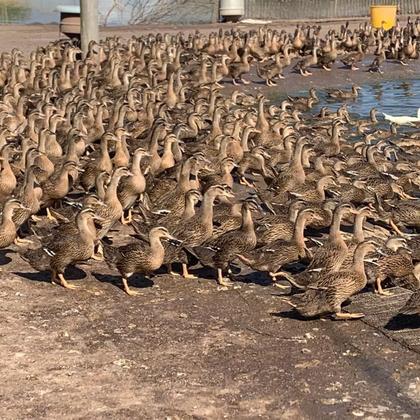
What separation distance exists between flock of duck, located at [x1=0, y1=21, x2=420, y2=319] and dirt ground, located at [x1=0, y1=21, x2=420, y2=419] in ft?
1.06

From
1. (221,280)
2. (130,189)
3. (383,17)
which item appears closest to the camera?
(221,280)

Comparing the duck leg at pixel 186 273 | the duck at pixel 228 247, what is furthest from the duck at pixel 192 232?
the duck at pixel 228 247

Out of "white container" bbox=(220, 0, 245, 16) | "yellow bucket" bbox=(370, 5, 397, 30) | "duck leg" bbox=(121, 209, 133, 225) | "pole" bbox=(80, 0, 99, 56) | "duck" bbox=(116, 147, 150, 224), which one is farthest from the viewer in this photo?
"white container" bbox=(220, 0, 245, 16)

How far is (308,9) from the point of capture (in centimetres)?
4562

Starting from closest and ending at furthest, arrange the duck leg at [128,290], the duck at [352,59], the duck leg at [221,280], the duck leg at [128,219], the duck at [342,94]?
1. the duck leg at [128,290]
2. the duck leg at [221,280]
3. the duck leg at [128,219]
4. the duck at [342,94]
5. the duck at [352,59]

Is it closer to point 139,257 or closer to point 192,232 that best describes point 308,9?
point 192,232

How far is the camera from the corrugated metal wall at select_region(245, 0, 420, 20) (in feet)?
149

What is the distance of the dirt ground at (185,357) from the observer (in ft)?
23.0

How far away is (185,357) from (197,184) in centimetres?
470

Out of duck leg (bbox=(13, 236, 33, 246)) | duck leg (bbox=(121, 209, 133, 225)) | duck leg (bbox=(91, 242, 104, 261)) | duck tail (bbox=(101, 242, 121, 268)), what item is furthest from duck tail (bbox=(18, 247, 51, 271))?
duck leg (bbox=(121, 209, 133, 225))

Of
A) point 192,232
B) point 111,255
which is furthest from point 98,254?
point 192,232

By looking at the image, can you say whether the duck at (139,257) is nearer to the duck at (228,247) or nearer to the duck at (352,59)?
the duck at (228,247)

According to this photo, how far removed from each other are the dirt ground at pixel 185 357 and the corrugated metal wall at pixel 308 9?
37.2 metres

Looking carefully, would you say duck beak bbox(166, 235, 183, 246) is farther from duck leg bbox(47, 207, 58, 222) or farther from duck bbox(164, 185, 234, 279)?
duck leg bbox(47, 207, 58, 222)
